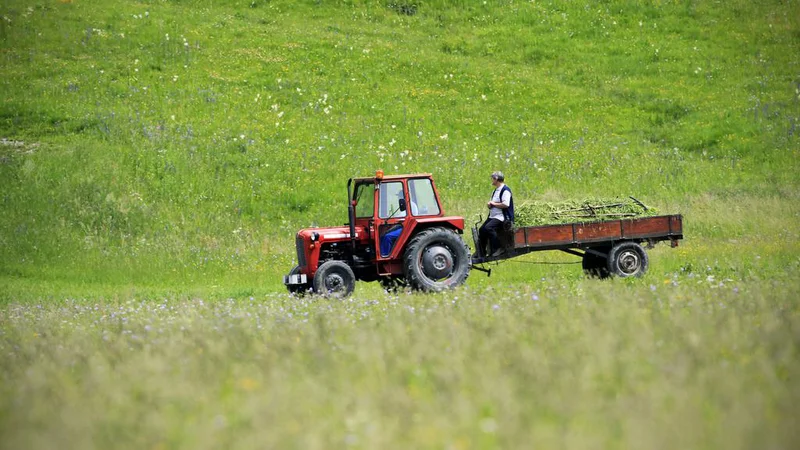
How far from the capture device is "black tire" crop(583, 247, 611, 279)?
52.0 ft

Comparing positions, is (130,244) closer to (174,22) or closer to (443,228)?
(443,228)

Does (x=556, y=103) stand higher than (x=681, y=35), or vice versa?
(x=681, y=35)

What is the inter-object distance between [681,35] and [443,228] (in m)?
24.7

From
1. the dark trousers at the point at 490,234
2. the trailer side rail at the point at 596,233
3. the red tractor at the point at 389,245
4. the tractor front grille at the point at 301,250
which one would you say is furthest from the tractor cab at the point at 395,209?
the trailer side rail at the point at 596,233

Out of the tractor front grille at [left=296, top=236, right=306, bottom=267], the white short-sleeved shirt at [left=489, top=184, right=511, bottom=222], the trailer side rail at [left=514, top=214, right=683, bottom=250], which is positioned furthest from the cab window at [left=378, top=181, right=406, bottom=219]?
the trailer side rail at [left=514, top=214, right=683, bottom=250]

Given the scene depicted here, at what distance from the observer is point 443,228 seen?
1446cm

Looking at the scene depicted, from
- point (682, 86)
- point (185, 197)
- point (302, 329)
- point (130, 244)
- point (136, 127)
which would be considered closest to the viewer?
point (302, 329)

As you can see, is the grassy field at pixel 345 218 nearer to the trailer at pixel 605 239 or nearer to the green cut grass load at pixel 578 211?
the trailer at pixel 605 239

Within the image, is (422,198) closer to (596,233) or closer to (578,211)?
(578,211)

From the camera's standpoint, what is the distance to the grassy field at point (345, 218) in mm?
5262

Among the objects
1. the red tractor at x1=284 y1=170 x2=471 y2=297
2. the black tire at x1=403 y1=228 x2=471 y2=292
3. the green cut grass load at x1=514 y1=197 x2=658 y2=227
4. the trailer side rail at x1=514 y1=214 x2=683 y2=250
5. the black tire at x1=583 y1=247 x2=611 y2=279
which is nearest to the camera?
the black tire at x1=403 y1=228 x2=471 y2=292

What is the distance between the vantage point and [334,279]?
14.2m

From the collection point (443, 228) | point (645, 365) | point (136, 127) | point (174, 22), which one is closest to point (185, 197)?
point (136, 127)

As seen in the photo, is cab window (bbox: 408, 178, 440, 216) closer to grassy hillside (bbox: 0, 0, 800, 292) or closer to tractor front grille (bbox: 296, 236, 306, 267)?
tractor front grille (bbox: 296, 236, 306, 267)
